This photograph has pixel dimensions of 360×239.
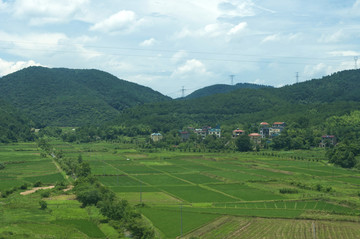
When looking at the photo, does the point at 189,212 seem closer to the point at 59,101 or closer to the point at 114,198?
the point at 114,198

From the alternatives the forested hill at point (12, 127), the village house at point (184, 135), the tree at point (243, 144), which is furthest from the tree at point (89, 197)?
the forested hill at point (12, 127)

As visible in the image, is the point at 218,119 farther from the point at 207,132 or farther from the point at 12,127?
the point at 12,127

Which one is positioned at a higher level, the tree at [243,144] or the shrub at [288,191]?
the tree at [243,144]

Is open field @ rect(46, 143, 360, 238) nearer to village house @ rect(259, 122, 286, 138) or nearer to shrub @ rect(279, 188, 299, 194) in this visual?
shrub @ rect(279, 188, 299, 194)

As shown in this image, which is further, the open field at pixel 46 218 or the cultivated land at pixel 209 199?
the cultivated land at pixel 209 199

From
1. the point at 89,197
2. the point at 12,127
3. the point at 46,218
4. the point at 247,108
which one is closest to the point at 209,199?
the point at 89,197

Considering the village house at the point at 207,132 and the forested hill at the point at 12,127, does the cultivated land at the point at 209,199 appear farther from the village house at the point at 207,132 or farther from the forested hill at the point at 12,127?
the forested hill at the point at 12,127
